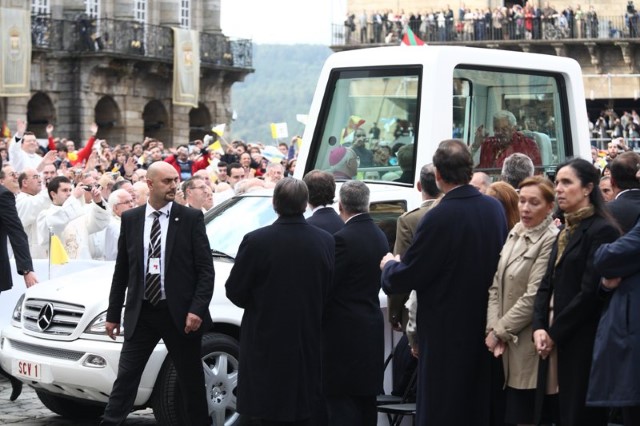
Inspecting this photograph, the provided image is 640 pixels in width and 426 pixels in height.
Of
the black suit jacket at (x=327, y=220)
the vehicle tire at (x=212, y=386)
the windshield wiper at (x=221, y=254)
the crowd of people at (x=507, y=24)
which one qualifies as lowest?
the vehicle tire at (x=212, y=386)

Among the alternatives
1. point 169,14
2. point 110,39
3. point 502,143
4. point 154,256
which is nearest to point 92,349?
point 154,256

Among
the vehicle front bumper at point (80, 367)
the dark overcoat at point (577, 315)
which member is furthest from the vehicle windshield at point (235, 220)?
the dark overcoat at point (577, 315)

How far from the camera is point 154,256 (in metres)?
10.1

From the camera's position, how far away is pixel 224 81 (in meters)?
59.8

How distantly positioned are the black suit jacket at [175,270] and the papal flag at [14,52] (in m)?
36.0

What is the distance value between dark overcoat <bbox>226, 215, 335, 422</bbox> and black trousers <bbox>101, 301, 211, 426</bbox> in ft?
3.41

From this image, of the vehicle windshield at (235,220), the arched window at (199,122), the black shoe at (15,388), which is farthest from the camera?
the arched window at (199,122)

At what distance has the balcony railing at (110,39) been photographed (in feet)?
168

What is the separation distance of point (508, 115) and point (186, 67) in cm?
4071

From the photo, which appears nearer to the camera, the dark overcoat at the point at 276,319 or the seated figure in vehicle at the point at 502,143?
the dark overcoat at the point at 276,319

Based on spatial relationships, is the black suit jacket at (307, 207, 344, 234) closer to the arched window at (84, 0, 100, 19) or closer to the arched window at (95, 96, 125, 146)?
the arched window at (84, 0, 100, 19)

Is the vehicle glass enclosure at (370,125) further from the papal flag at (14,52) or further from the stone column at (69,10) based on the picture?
the stone column at (69,10)

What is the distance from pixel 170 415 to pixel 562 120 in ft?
20.7

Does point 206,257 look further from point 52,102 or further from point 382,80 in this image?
point 52,102
